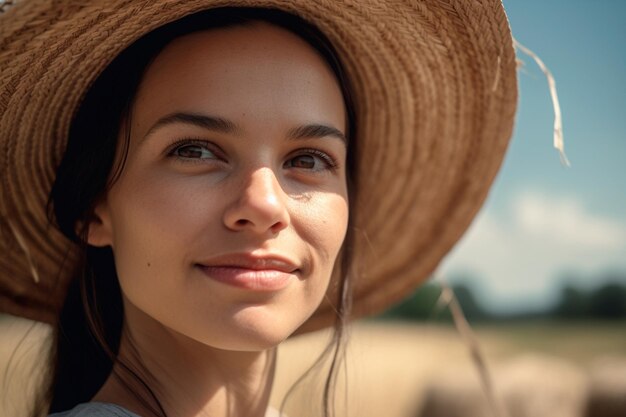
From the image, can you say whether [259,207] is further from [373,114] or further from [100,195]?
[373,114]

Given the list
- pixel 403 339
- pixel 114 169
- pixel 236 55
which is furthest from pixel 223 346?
pixel 403 339

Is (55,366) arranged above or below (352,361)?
above

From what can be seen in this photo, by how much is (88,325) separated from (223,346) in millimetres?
522

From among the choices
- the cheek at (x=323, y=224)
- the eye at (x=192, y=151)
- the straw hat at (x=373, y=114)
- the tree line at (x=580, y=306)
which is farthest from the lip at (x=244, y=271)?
the tree line at (x=580, y=306)

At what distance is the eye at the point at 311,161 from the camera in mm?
1717

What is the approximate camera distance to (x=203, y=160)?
5.32ft

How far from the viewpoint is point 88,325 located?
6.37ft

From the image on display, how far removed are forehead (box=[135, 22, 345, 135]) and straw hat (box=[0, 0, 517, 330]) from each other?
0.08 m

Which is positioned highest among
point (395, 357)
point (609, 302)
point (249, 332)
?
point (249, 332)

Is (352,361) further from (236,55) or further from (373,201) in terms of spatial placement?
(236,55)

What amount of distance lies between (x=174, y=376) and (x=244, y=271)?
34 cm

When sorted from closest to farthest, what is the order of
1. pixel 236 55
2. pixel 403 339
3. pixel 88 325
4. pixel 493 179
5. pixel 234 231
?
pixel 234 231
pixel 236 55
pixel 88 325
pixel 493 179
pixel 403 339

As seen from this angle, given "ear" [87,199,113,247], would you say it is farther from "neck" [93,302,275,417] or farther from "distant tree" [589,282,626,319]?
"distant tree" [589,282,626,319]

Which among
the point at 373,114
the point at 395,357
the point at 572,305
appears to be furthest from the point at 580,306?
the point at 373,114
